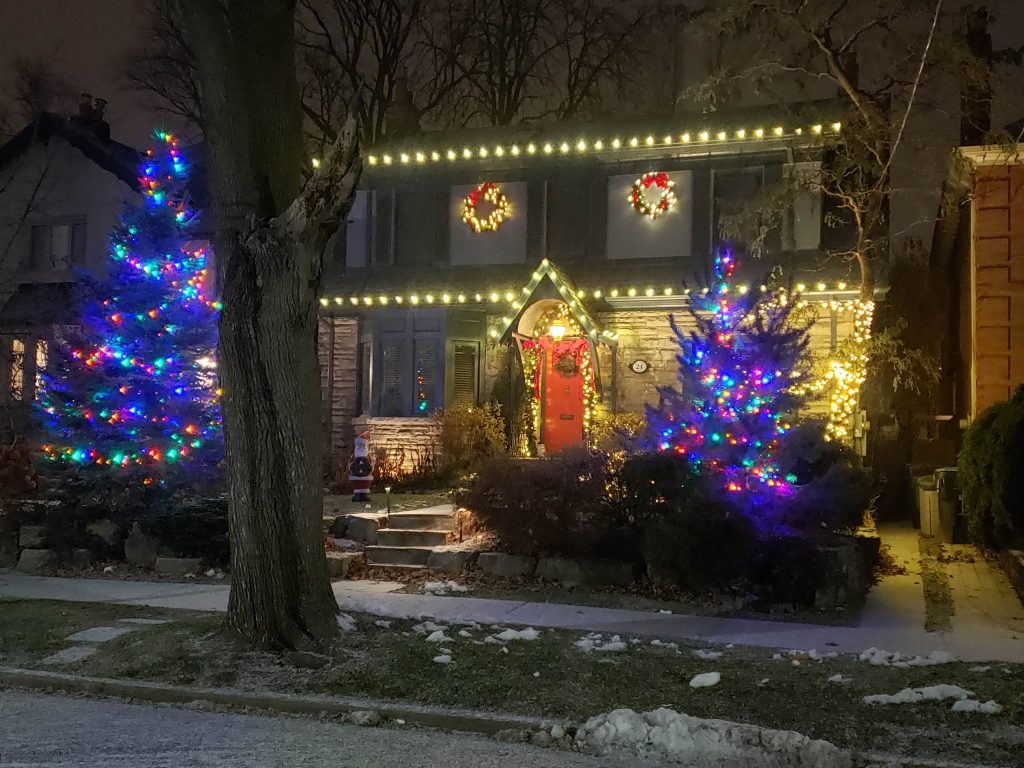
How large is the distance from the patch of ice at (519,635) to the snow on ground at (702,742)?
234cm

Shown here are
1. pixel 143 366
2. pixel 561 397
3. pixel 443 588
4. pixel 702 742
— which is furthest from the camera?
pixel 561 397

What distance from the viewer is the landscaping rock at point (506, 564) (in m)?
10.2

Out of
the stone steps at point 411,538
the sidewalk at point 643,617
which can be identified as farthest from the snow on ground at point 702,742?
the stone steps at point 411,538

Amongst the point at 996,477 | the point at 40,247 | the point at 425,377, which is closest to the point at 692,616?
the point at 996,477

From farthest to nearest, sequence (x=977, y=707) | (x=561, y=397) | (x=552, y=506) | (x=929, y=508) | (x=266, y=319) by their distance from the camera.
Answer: (x=561, y=397) → (x=929, y=508) → (x=552, y=506) → (x=266, y=319) → (x=977, y=707)

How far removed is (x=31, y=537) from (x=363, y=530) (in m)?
4.54

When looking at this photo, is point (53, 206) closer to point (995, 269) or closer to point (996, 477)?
point (995, 269)

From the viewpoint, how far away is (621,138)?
56.3ft

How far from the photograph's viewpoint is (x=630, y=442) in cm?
1075

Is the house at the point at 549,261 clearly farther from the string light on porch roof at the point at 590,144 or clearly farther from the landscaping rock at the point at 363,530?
the landscaping rock at the point at 363,530

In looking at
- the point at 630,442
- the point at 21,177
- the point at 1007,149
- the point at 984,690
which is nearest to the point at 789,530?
the point at 630,442

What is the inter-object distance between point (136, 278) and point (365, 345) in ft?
21.1

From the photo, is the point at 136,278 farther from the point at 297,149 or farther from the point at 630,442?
the point at 630,442

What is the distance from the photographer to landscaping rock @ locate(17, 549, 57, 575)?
37.9ft
